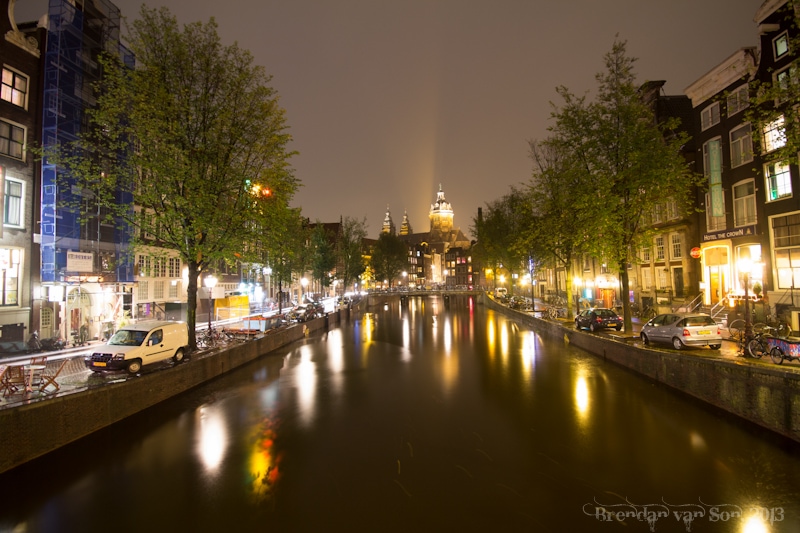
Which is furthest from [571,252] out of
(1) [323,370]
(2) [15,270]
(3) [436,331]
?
(2) [15,270]

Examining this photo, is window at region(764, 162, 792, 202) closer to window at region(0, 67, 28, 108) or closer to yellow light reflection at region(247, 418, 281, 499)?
yellow light reflection at region(247, 418, 281, 499)

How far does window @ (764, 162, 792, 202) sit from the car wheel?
104ft

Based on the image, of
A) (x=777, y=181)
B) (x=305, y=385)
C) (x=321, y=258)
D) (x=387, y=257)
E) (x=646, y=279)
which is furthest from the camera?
(x=387, y=257)

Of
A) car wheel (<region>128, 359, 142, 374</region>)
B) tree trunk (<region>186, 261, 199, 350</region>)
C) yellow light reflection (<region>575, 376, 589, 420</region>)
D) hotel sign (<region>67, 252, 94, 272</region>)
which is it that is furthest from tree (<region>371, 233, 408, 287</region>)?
yellow light reflection (<region>575, 376, 589, 420</region>)

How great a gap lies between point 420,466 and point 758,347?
12.6 meters

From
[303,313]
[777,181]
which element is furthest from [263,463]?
[303,313]

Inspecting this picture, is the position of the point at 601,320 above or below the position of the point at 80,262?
below

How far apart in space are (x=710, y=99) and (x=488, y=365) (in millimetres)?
24812

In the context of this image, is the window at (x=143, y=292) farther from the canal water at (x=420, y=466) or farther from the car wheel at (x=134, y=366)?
the canal water at (x=420, y=466)

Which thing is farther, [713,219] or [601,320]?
[713,219]

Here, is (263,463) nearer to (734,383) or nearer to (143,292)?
(734,383)

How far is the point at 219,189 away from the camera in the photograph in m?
20.0

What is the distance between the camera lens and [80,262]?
88.4ft

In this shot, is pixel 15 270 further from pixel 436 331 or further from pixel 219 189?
pixel 436 331
